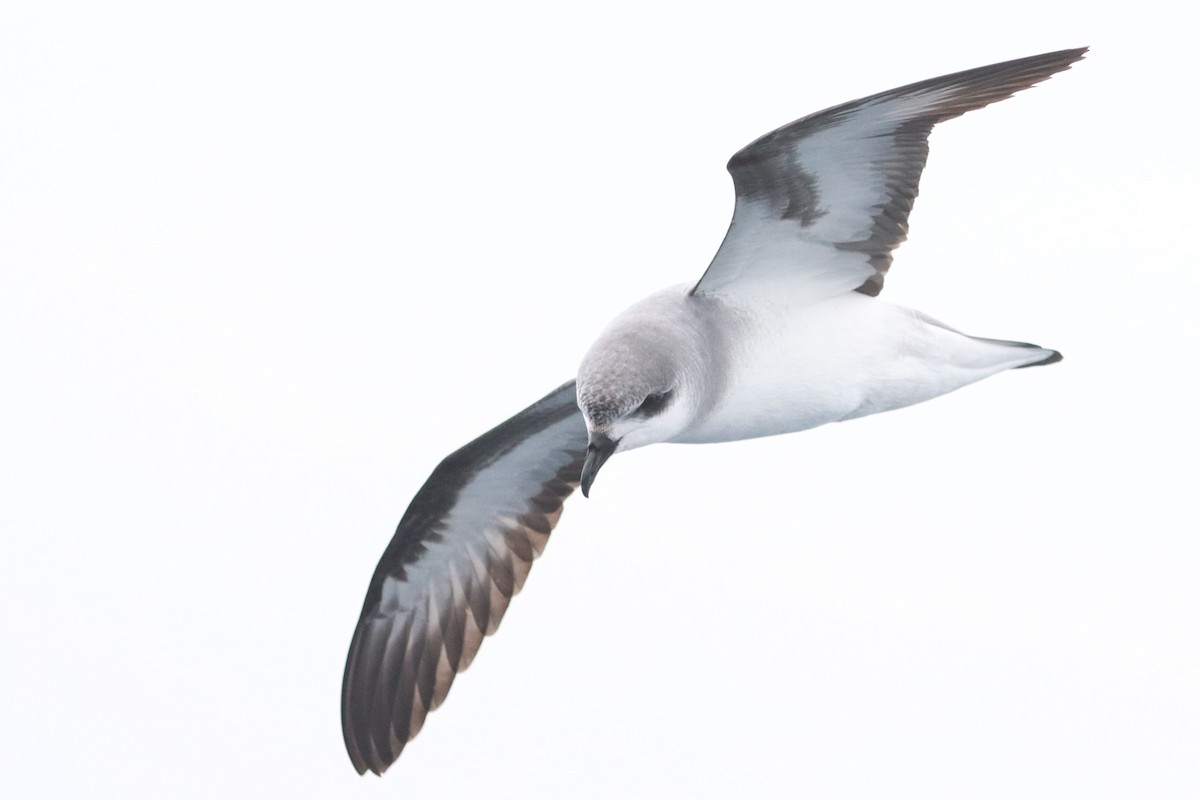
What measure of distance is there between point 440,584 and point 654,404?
3.66 m

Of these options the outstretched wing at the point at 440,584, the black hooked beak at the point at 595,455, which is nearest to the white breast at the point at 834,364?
the black hooked beak at the point at 595,455

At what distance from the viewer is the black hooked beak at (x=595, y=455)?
8695 mm

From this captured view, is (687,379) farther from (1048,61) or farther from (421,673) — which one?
(421,673)

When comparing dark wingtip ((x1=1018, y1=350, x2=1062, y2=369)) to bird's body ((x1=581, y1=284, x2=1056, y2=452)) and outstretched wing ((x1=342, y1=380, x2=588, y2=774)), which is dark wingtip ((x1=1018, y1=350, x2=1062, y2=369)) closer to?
bird's body ((x1=581, y1=284, x2=1056, y2=452))

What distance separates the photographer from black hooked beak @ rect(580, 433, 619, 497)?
342 inches

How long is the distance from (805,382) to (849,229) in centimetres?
99

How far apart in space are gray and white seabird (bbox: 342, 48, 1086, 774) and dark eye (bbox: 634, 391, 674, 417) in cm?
1

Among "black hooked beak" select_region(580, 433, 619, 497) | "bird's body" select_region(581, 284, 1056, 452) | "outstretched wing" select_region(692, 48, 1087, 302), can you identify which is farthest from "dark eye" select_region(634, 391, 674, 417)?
"outstretched wing" select_region(692, 48, 1087, 302)

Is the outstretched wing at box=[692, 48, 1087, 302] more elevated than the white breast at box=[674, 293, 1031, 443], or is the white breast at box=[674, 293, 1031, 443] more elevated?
the outstretched wing at box=[692, 48, 1087, 302]

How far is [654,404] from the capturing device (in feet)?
29.1

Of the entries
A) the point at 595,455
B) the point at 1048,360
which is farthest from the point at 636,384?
the point at 1048,360

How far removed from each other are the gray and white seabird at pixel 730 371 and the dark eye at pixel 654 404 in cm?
1

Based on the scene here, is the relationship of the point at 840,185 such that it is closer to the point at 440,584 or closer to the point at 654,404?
the point at 654,404

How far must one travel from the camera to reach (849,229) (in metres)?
10.2
